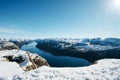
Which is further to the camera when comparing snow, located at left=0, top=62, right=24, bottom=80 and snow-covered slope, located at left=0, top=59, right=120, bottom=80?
snow, located at left=0, top=62, right=24, bottom=80

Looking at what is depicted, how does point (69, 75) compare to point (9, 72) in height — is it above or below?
above

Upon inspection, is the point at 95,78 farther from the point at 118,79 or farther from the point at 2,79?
the point at 2,79

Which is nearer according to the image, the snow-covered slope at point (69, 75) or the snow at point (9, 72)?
the snow-covered slope at point (69, 75)

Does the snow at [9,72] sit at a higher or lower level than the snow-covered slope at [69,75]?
lower

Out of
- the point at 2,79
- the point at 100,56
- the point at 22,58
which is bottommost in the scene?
the point at 100,56

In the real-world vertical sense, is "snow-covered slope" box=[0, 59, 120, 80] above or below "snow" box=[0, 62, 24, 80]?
above

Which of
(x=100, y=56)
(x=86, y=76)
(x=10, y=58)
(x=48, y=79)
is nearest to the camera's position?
(x=48, y=79)

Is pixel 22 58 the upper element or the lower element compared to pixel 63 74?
lower

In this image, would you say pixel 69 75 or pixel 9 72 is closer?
pixel 69 75

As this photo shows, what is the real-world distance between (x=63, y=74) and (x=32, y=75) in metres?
3.63

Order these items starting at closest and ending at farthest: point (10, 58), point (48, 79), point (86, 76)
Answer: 1. point (48, 79)
2. point (86, 76)
3. point (10, 58)

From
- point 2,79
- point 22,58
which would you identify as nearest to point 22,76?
point 2,79

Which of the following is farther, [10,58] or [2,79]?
[10,58]

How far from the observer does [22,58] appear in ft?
174
